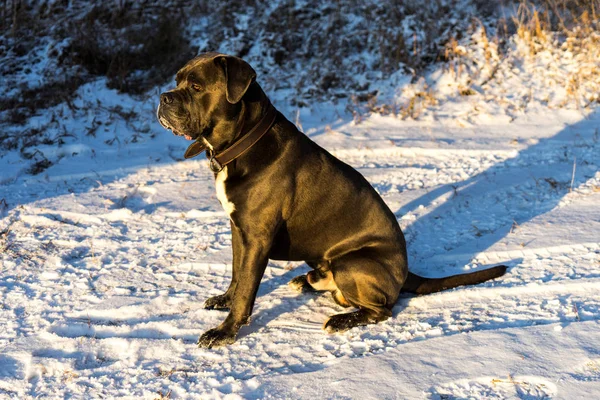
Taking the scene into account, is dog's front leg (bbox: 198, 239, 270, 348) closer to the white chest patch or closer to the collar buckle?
the white chest patch

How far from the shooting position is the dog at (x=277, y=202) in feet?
11.5

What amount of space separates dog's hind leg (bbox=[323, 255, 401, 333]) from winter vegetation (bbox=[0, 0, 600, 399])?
8 cm

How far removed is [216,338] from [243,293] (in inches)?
11.6

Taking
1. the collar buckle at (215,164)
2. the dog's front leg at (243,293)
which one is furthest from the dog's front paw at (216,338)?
the collar buckle at (215,164)

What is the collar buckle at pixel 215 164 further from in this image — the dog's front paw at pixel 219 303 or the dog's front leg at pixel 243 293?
the dog's front paw at pixel 219 303

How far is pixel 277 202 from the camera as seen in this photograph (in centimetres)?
364

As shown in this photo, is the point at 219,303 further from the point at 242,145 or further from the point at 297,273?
the point at 242,145

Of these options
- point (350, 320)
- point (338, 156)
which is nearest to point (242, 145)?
point (350, 320)

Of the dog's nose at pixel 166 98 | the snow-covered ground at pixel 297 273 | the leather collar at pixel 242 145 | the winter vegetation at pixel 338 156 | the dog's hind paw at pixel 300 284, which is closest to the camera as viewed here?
the snow-covered ground at pixel 297 273

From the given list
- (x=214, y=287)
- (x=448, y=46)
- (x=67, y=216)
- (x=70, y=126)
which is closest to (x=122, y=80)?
(x=70, y=126)

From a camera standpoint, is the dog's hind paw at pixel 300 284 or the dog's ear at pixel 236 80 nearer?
the dog's ear at pixel 236 80

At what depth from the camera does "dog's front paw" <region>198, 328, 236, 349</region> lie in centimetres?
359

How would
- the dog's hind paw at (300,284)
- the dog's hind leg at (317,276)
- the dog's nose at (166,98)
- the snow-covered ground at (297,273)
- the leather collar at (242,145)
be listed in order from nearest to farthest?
1. the snow-covered ground at (297,273)
2. the dog's nose at (166,98)
3. the leather collar at (242,145)
4. the dog's hind leg at (317,276)
5. the dog's hind paw at (300,284)

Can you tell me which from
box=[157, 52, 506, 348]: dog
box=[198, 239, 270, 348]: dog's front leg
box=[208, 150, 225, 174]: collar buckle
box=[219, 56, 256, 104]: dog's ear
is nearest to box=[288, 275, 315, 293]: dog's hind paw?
box=[157, 52, 506, 348]: dog
